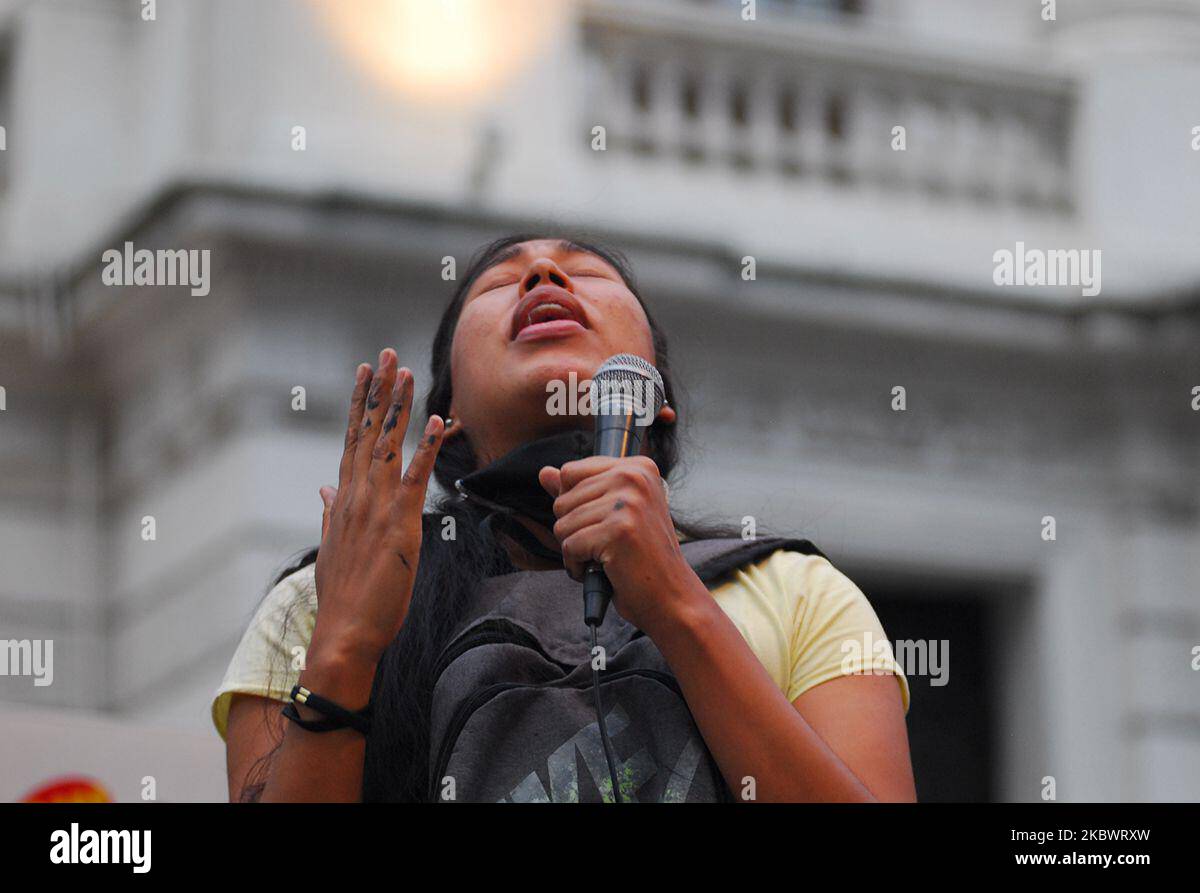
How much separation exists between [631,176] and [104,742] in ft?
16.2

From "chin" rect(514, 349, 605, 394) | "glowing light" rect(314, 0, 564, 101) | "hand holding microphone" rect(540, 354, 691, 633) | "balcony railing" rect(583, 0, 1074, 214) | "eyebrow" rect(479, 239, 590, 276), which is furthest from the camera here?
"balcony railing" rect(583, 0, 1074, 214)

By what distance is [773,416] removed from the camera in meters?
9.24

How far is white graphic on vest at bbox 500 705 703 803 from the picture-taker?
302 cm

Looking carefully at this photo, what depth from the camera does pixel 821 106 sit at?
993cm

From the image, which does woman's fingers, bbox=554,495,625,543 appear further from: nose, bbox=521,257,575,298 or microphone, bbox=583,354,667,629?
nose, bbox=521,257,575,298

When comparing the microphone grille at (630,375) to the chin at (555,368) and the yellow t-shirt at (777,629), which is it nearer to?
the chin at (555,368)

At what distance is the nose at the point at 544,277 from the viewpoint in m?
3.54

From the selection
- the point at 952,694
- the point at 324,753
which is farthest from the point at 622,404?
the point at 952,694

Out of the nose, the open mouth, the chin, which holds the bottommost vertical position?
the chin

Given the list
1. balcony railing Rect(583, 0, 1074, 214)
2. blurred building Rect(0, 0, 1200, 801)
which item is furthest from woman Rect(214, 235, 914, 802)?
balcony railing Rect(583, 0, 1074, 214)

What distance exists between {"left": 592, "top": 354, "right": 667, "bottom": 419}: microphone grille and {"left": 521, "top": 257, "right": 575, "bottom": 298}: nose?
9.4 inches

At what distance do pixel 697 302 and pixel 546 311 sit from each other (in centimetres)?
559

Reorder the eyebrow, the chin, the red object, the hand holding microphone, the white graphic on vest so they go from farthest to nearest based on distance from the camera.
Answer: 1. the red object
2. the eyebrow
3. the chin
4. the white graphic on vest
5. the hand holding microphone

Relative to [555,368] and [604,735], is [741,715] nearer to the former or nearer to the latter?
[604,735]
